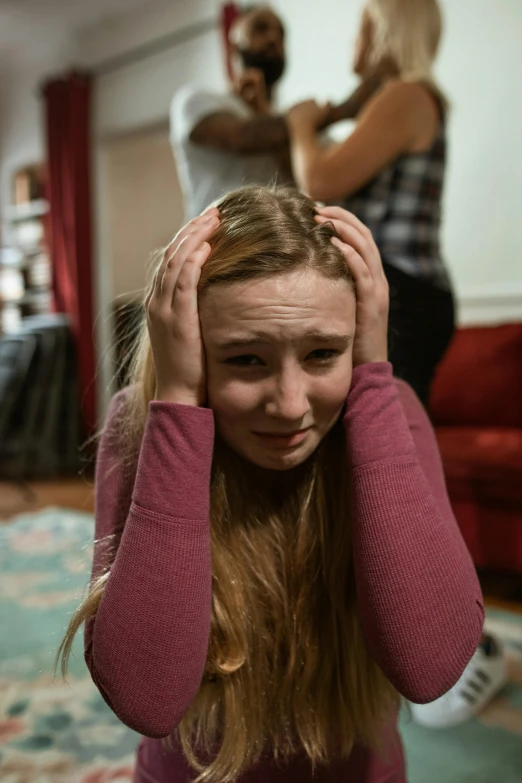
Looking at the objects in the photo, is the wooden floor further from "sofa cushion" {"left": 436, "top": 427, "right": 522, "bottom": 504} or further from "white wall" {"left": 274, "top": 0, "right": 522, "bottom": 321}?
"white wall" {"left": 274, "top": 0, "right": 522, "bottom": 321}

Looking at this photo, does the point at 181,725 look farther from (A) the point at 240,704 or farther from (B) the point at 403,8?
(B) the point at 403,8

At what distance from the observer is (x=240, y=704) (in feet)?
2.33

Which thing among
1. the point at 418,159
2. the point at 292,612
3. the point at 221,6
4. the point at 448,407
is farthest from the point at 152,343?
the point at 221,6

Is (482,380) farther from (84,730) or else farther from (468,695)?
(84,730)

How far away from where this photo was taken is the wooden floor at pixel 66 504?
191 cm

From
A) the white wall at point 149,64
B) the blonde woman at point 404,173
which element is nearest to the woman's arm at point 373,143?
the blonde woman at point 404,173

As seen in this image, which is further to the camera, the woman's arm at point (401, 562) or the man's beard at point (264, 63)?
the man's beard at point (264, 63)

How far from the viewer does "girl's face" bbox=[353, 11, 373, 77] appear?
1401 millimetres

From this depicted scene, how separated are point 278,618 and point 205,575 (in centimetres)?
14

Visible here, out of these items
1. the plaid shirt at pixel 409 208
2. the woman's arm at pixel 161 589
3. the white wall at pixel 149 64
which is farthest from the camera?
the white wall at pixel 149 64

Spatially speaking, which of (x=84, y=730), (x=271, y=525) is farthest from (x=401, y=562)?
(x=84, y=730)

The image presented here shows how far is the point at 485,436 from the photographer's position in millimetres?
2057

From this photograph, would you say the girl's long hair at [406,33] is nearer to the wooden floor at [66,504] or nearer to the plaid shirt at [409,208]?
the plaid shirt at [409,208]

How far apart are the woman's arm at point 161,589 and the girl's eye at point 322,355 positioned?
4.6 inches
